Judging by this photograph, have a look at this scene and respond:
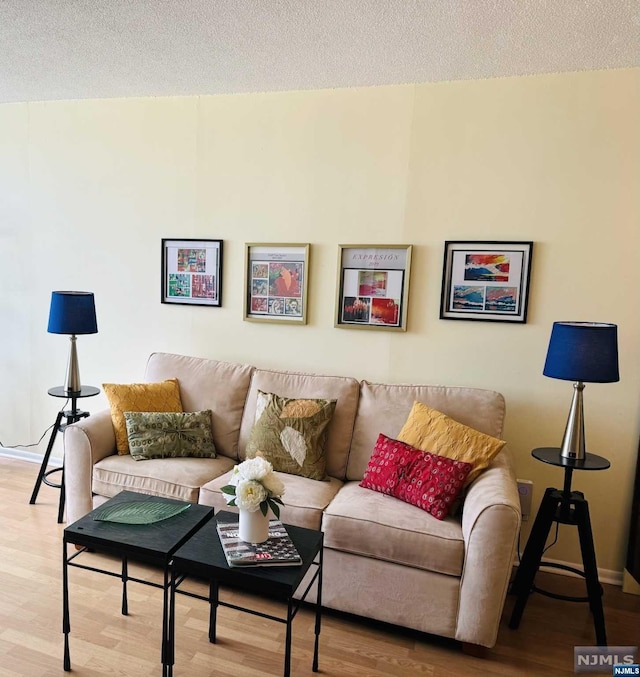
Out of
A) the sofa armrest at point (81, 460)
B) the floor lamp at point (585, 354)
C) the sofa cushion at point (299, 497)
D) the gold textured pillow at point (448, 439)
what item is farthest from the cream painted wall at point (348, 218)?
the sofa armrest at point (81, 460)

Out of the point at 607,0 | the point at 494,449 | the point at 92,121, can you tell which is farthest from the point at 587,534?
the point at 92,121

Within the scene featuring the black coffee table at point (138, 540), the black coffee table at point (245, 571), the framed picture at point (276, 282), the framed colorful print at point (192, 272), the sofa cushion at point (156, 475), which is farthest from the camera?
the framed colorful print at point (192, 272)

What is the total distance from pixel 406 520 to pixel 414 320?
1.20 metres

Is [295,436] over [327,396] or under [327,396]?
under

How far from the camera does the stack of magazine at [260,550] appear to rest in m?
1.71

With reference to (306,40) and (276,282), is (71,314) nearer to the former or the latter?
(276,282)

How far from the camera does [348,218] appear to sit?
3014mm

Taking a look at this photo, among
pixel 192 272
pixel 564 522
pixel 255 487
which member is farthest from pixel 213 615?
pixel 192 272

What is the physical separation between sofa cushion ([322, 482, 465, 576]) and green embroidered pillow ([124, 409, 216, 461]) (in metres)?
0.94

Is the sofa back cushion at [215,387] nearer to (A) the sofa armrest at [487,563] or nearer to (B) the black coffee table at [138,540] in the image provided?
(B) the black coffee table at [138,540]

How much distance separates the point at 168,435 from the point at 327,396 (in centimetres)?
90

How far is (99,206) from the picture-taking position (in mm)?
3510

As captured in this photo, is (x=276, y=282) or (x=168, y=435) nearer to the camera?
(x=168, y=435)

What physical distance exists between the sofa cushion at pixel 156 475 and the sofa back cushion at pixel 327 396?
36cm
